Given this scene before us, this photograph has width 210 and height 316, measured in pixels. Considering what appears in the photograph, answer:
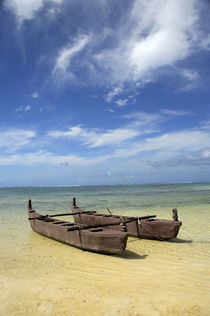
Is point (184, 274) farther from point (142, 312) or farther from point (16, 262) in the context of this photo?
point (16, 262)

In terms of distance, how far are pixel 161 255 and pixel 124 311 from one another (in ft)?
12.2

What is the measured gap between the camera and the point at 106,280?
5488mm

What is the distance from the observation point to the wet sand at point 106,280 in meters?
4.25

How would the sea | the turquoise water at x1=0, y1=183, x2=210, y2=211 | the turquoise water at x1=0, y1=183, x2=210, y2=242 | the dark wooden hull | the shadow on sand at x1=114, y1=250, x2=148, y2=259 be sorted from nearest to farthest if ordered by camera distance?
the sea → the dark wooden hull → the shadow on sand at x1=114, y1=250, x2=148, y2=259 → the turquoise water at x1=0, y1=183, x2=210, y2=242 → the turquoise water at x1=0, y1=183, x2=210, y2=211

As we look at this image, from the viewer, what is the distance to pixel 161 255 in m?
7.48

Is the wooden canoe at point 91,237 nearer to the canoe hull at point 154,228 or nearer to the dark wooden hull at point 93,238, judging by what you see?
the dark wooden hull at point 93,238

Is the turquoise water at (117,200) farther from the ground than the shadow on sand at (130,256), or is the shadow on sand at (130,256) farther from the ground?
the shadow on sand at (130,256)

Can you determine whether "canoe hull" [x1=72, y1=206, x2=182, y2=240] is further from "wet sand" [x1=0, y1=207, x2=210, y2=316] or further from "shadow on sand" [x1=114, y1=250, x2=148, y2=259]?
"shadow on sand" [x1=114, y1=250, x2=148, y2=259]

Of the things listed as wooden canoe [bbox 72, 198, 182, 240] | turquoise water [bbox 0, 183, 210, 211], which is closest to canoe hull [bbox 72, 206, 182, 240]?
wooden canoe [bbox 72, 198, 182, 240]

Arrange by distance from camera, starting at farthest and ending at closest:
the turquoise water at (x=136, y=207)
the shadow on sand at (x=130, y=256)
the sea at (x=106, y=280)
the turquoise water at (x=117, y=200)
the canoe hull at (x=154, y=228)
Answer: the turquoise water at (x=117, y=200)
the turquoise water at (x=136, y=207)
the canoe hull at (x=154, y=228)
the shadow on sand at (x=130, y=256)
the sea at (x=106, y=280)

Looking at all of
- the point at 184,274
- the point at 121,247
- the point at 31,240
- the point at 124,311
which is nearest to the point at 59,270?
the point at 121,247

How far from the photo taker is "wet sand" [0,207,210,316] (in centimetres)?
425

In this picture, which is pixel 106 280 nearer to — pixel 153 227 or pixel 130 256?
pixel 130 256

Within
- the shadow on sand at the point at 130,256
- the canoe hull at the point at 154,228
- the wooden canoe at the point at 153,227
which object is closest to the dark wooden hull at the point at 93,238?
the shadow on sand at the point at 130,256
